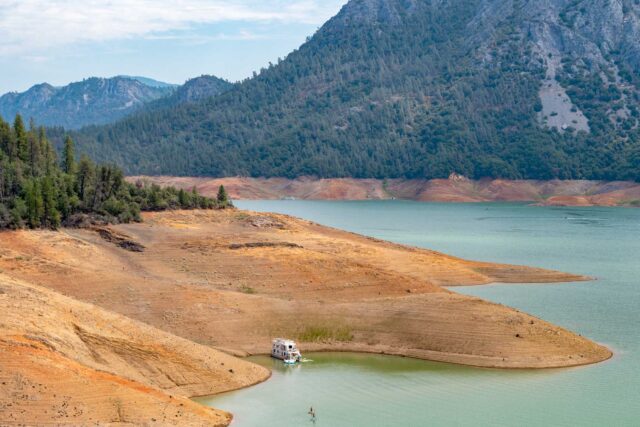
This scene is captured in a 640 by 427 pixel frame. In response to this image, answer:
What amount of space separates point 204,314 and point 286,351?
9.81 meters

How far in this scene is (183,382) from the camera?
62250 millimetres

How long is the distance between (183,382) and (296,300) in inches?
966

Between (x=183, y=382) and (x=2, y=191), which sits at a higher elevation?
(x=2, y=191)

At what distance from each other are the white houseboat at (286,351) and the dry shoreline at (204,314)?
2062 mm

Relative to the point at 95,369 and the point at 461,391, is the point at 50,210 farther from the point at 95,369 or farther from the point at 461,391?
the point at 461,391

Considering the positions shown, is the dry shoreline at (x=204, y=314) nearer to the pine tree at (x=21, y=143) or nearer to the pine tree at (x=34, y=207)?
the pine tree at (x=34, y=207)

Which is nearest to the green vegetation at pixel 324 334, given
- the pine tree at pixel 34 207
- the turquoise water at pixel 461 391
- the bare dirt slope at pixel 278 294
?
the bare dirt slope at pixel 278 294

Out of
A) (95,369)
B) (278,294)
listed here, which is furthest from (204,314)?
(95,369)

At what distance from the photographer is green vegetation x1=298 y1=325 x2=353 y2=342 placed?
77.0 meters

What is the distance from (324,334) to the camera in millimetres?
77500

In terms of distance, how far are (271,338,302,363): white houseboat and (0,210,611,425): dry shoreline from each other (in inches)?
81.2

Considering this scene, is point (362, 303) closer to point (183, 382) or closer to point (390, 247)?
point (183, 382)

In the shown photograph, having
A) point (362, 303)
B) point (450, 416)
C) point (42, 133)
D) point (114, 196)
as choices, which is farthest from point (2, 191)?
point (450, 416)

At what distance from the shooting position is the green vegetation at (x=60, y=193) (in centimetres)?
10225
